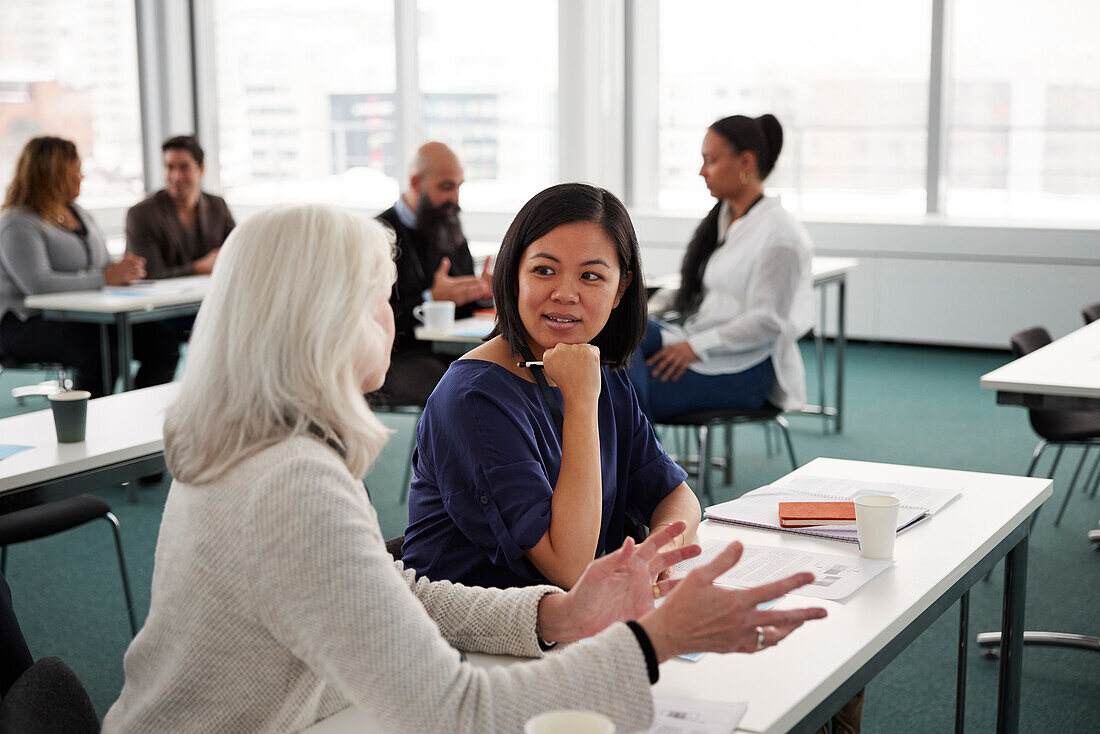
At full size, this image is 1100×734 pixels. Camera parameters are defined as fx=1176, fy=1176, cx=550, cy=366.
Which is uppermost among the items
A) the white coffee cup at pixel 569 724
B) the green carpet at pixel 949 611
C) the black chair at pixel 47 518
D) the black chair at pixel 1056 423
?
the white coffee cup at pixel 569 724

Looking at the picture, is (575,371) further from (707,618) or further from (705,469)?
(705,469)

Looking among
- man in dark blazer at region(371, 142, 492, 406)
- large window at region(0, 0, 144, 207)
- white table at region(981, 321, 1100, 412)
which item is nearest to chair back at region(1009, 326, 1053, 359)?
white table at region(981, 321, 1100, 412)

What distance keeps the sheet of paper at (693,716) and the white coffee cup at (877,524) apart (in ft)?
1.71

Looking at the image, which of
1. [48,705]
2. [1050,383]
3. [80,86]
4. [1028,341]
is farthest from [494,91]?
[48,705]

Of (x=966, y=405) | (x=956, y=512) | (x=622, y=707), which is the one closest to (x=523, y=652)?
(x=622, y=707)

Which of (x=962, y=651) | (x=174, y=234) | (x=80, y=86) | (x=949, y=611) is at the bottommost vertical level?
(x=949, y=611)

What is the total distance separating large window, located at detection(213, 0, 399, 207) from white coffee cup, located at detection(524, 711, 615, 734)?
8.23 metres

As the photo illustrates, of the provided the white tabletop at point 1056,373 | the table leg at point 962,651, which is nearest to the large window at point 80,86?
the white tabletop at point 1056,373

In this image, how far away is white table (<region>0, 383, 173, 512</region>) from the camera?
2.31 metres

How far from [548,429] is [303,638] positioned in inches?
30.9

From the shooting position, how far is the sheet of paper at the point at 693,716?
122 cm

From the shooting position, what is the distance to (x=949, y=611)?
10.8 feet

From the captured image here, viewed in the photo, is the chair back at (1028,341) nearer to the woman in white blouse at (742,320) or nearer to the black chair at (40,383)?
the woman in white blouse at (742,320)

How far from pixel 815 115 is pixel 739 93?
0.57 m
